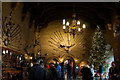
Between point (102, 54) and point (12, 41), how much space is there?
28.4 feet

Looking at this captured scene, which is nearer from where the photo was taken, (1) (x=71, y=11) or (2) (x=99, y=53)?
(2) (x=99, y=53)

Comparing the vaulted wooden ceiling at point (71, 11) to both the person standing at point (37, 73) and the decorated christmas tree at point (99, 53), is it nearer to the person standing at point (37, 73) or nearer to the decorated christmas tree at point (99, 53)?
the decorated christmas tree at point (99, 53)

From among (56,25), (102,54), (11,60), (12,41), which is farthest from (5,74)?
(56,25)

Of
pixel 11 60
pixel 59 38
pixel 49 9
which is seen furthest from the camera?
pixel 59 38

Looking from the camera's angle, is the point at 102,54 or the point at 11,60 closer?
the point at 11,60

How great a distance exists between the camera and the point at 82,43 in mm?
20859

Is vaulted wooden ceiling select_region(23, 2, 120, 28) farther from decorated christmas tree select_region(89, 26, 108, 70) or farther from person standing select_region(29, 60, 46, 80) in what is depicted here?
person standing select_region(29, 60, 46, 80)

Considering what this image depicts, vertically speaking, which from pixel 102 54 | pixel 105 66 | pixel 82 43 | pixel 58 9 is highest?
pixel 58 9

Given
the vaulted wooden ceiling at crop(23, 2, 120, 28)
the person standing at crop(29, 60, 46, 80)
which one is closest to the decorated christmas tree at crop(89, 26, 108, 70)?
the vaulted wooden ceiling at crop(23, 2, 120, 28)

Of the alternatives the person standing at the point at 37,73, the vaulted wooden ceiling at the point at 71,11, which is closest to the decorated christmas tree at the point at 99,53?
the vaulted wooden ceiling at the point at 71,11

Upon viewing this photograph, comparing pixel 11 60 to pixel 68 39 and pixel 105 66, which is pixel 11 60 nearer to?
pixel 105 66

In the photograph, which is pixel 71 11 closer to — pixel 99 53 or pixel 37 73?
pixel 99 53

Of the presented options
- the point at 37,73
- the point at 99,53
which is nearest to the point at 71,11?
the point at 99,53

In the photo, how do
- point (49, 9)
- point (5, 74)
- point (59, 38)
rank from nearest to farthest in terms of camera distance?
point (5, 74) < point (49, 9) < point (59, 38)
